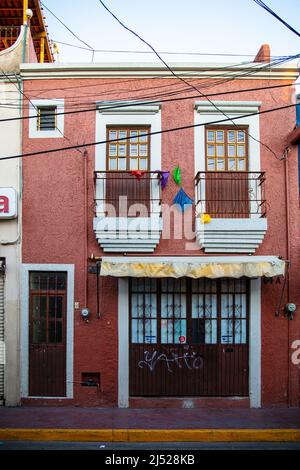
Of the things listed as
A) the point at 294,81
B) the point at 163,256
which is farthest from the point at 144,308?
the point at 294,81

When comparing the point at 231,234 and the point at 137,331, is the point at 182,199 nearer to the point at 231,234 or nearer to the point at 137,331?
the point at 231,234

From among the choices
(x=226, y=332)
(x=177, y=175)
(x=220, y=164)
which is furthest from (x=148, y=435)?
(x=220, y=164)

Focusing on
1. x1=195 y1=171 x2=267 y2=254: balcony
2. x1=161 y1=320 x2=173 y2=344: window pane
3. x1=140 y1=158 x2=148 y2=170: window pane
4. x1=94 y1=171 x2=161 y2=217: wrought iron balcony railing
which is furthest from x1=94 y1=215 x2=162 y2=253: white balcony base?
x1=161 y1=320 x2=173 y2=344: window pane

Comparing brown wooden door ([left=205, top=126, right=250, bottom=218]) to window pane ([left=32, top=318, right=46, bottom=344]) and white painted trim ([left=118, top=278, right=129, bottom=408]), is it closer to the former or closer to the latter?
white painted trim ([left=118, top=278, right=129, bottom=408])

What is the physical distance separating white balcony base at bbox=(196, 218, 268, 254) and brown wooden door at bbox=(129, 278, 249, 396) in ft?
2.62

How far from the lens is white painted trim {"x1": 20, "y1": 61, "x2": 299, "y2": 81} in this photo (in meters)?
11.1

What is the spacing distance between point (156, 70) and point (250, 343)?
21.8 ft

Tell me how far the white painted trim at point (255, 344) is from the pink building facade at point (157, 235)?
0.03 metres

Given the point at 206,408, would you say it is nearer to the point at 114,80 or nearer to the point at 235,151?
the point at 235,151

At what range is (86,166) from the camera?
1109 cm

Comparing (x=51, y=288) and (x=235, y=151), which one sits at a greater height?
(x=235, y=151)

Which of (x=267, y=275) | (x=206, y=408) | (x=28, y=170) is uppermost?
(x=28, y=170)

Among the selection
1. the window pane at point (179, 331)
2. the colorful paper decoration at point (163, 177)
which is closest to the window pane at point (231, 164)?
the colorful paper decoration at point (163, 177)

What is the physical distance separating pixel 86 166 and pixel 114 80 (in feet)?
7.02
